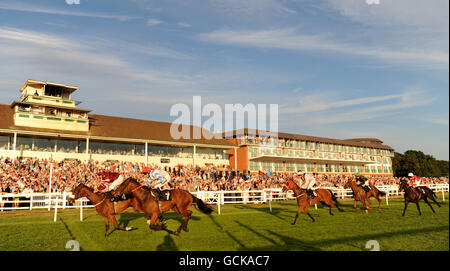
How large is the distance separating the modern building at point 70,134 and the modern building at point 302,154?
30.1 feet

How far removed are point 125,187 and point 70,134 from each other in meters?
21.9

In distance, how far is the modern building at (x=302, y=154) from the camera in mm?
45812

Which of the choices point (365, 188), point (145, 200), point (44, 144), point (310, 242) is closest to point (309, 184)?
point (310, 242)

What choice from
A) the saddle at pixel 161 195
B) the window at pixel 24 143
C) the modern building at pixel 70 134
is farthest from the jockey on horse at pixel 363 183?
the window at pixel 24 143

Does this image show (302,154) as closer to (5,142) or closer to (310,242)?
(5,142)

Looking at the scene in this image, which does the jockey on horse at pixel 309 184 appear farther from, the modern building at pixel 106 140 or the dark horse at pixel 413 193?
the modern building at pixel 106 140

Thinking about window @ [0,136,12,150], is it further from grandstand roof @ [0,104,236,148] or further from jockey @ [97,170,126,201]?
jockey @ [97,170,126,201]

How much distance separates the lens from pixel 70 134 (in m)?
29.0

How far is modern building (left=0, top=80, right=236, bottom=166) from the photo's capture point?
2795 centimetres

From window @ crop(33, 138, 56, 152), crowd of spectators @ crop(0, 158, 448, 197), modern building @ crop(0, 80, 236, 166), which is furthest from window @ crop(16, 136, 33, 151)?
crowd of spectators @ crop(0, 158, 448, 197)
